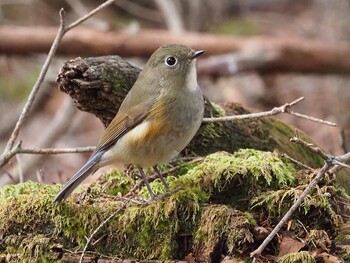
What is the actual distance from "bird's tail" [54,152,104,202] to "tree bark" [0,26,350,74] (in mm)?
5064

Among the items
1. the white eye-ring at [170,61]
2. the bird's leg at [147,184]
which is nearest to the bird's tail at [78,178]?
the bird's leg at [147,184]

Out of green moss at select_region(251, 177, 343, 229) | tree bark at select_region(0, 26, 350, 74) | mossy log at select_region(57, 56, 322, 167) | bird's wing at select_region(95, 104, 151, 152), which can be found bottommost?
green moss at select_region(251, 177, 343, 229)

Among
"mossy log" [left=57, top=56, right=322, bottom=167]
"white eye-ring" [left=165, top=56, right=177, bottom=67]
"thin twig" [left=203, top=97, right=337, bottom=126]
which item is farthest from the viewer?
"white eye-ring" [left=165, top=56, right=177, bottom=67]

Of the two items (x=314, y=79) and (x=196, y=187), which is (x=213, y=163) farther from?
(x=314, y=79)

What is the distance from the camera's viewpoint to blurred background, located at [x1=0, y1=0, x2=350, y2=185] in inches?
384

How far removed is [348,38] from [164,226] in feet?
28.2

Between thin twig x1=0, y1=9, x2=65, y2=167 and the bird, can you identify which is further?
thin twig x1=0, y1=9, x2=65, y2=167

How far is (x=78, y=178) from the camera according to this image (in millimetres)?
4465

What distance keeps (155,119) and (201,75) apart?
16.7ft

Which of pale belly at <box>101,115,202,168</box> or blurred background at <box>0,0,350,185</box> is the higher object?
blurred background at <box>0,0,350,185</box>

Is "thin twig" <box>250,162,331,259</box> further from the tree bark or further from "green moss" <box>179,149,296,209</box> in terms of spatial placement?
the tree bark

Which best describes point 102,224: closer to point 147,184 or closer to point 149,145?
point 147,184

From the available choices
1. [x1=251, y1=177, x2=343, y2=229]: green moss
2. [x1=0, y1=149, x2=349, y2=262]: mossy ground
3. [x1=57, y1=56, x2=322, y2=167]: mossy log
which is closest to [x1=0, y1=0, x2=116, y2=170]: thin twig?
[x1=57, y1=56, x2=322, y2=167]: mossy log

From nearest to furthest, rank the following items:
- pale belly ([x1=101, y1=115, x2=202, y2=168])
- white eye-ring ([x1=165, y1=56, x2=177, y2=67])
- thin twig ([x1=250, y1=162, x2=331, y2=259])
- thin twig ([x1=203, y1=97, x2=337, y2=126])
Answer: thin twig ([x1=250, y1=162, x2=331, y2=259]) < thin twig ([x1=203, y1=97, x2=337, y2=126]) < pale belly ([x1=101, y1=115, x2=202, y2=168]) < white eye-ring ([x1=165, y1=56, x2=177, y2=67])
